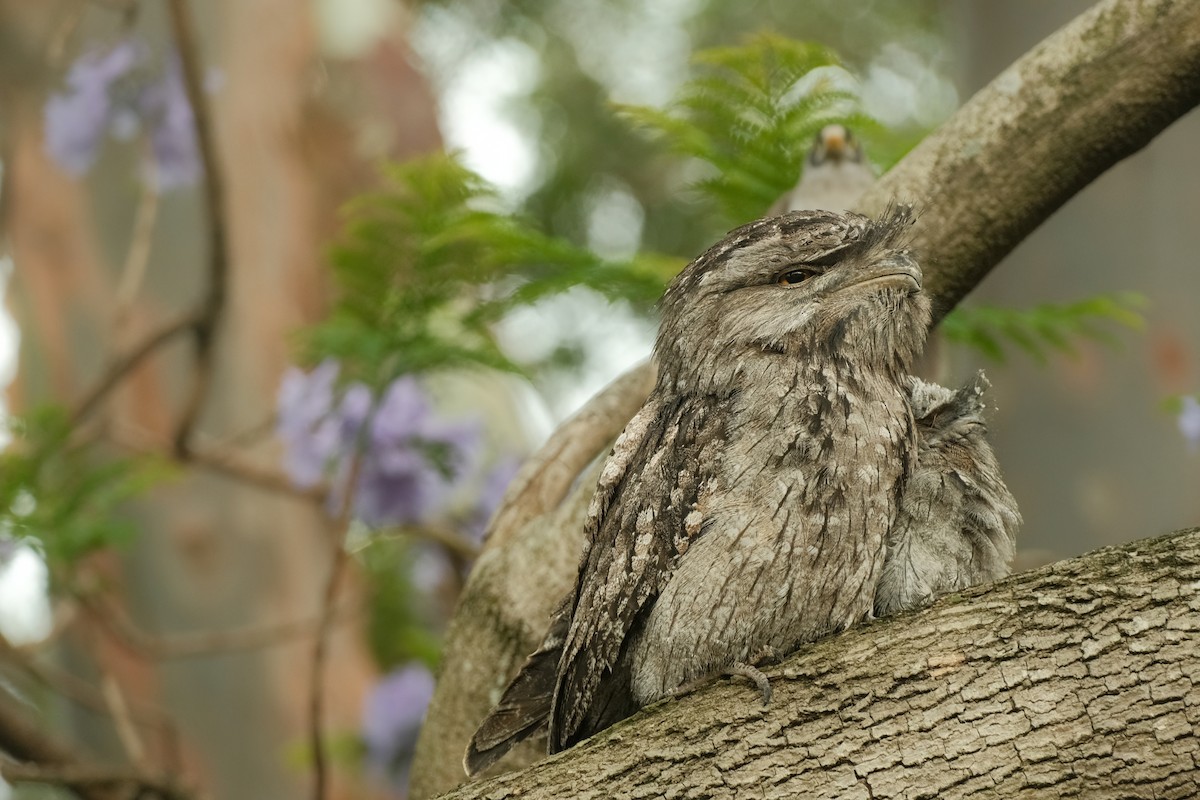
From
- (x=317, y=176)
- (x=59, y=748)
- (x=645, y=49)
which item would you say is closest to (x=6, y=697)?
(x=59, y=748)

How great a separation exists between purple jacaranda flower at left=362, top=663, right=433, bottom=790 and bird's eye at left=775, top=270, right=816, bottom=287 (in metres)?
2.41

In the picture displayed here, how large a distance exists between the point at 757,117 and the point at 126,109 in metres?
2.56

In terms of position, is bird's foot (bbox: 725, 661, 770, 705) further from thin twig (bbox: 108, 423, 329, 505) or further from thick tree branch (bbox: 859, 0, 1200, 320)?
thin twig (bbox: 108, 423, 329, 505)

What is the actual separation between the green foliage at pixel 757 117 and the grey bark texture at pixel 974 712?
149 cm

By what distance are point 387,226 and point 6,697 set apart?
1.76 metres

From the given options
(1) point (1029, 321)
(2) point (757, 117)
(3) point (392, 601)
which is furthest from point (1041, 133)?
(3) point (392, 601)

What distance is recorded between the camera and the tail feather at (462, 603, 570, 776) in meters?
2.54

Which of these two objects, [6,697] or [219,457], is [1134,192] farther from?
[6,697]

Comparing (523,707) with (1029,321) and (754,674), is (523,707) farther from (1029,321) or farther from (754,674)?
(1029,321)

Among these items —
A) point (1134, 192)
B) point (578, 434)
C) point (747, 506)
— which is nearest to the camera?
point (747, 506)

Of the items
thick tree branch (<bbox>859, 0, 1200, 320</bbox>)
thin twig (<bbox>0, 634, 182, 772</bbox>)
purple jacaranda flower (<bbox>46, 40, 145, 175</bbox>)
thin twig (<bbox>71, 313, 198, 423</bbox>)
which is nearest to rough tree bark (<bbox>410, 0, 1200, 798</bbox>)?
thick tree branch (<bbox>859, 0, 1200, 320</bbox>)

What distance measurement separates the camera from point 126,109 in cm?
451

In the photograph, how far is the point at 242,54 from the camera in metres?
6.76

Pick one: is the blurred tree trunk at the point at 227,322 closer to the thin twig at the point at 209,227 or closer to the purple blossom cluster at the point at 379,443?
the thin twig at the point at 209,227
